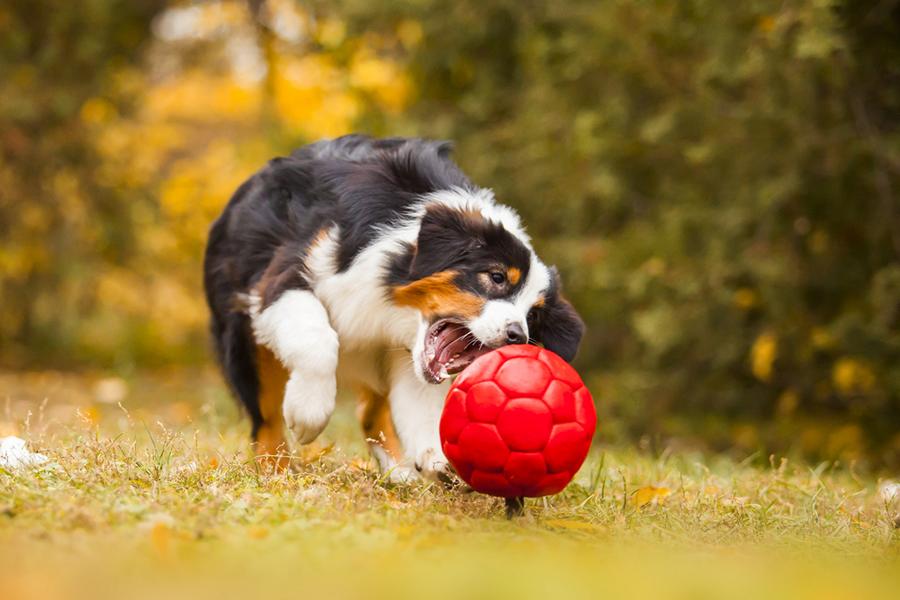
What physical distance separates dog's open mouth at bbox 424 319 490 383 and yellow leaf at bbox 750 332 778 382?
355 centimetres

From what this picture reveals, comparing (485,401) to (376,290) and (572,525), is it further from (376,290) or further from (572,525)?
(376,290)

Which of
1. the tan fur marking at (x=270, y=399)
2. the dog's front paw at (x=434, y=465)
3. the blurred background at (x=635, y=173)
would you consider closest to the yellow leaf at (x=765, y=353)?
the blurred background at (x=635, y=173)

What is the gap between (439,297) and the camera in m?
3.84

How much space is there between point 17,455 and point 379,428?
1673mm

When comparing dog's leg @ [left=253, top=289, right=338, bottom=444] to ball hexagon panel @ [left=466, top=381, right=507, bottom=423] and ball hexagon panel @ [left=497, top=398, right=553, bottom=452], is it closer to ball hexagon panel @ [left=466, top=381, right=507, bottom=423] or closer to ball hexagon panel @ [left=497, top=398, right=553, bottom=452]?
ball hexagon panel @ [left=466, top=381, right=507, bottom=423]

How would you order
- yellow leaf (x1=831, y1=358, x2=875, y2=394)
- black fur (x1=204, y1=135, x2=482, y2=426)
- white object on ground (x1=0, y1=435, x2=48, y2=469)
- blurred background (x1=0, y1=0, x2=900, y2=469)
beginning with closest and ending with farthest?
white object on ground (x1=0, y1=435, x2=48, y2=469), black fur (x1=204, y1=135, x2=482, y2=426), yellow leaf (x1=831, y1=358, x2=875, y2=394), blurred background (x1=0, y1=0, x2=900, y2=469)

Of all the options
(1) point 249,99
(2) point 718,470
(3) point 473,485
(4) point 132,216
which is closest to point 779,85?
(2) point 718,470

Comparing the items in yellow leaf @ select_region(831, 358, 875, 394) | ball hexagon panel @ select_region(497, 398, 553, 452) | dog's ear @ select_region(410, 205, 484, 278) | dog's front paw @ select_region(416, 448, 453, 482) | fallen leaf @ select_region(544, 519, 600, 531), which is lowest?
yellow leaf @ select_region(831, 358, 875, 394)

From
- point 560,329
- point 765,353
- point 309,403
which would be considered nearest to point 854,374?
point 765,353

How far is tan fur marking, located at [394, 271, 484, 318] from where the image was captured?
3754 mm

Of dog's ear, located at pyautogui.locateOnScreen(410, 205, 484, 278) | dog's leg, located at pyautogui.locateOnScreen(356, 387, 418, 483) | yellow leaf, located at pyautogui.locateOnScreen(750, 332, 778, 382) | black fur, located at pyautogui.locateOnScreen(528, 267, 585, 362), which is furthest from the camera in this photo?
yellow leaf, located at pyautogui.locateOnScreen(750, 332, 778, 382)

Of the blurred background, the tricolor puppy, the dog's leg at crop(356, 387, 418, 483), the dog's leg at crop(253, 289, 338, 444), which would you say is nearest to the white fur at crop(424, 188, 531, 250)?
the tricolor puppy

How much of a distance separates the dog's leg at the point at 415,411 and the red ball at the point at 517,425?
473mm

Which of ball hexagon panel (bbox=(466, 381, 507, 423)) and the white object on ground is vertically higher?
ball hexagon panel (bbox=(466, 381, 507, 423))
